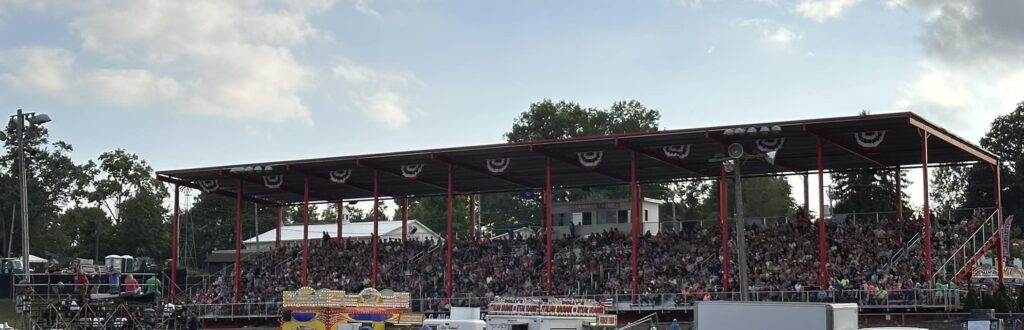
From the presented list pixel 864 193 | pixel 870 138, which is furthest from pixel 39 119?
pixel 864 193

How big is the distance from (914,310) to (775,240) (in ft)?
30.3

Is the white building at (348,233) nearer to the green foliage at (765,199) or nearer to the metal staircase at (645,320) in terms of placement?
the green foliage at (765,199)

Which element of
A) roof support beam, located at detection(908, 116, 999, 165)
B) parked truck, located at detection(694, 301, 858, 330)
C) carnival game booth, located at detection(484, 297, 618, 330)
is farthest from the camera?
roof support beam, located at detection(908, 116, 999, 165)

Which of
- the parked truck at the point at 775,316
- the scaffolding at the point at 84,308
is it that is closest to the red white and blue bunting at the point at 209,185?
the scaffolding at the point at 84,308

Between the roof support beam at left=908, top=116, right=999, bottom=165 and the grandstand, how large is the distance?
0.09 m

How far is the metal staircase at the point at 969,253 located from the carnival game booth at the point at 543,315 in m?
14.6

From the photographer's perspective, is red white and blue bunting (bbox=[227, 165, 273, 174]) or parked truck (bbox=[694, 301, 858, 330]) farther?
red white and blue bunting (bbox=[227, 165, 273, 174])

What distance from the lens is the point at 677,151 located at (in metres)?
47.3

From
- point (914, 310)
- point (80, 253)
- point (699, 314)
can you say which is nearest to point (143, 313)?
point (699, 314)

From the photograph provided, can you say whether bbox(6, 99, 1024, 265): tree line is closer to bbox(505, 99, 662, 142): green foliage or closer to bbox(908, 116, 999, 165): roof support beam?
bbox(505, 99, 662, 142): green foliage

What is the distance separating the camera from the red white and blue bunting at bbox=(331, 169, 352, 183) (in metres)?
55.5

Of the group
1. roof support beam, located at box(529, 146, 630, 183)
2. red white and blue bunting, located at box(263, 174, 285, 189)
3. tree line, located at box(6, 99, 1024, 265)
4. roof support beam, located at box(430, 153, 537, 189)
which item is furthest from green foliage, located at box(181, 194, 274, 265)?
roof support beam, located at box(529, 146, 630, 183)

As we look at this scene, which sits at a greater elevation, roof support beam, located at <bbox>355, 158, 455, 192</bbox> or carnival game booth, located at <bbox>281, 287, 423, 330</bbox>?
roof support beam, located at <bbox>355, 158, 455, 192</bbox>

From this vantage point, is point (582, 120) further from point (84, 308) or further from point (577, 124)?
point (84, 308)
